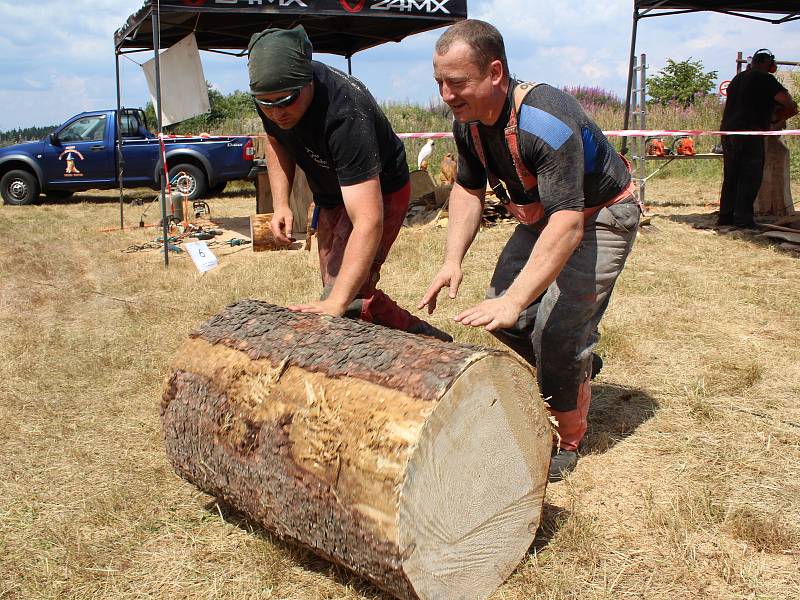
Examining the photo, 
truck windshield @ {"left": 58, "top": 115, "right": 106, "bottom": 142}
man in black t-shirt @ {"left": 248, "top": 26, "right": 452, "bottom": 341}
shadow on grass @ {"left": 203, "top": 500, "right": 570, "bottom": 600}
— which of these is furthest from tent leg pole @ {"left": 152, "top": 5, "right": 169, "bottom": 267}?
truck windshield @ {"left": 58, "top": 115, "right": 106, "bottom": 142}

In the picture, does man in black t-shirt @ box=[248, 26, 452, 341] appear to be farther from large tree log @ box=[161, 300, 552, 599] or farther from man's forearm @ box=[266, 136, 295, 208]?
large tree log @ box=[161, 300, 552, 599]

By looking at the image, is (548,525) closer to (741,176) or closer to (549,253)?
(549,253)

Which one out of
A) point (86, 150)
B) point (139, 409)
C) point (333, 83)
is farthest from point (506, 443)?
point (86, 150)

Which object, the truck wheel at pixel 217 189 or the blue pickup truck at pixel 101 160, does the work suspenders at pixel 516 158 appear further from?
the truck wheel at pixel 217 189

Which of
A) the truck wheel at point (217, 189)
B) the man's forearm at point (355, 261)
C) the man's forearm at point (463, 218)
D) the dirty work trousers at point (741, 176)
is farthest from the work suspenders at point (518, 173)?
the truck wheel at point (217, 189)

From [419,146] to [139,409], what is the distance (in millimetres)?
14653

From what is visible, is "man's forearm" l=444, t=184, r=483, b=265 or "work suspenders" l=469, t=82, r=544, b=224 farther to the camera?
"man's forearm" l=444, t=184, r=483, b=265

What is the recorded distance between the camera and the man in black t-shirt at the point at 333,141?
2932mm

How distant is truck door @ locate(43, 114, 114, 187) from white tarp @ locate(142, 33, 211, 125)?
538cm

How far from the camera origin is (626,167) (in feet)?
10.6

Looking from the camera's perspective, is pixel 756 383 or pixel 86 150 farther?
pixel 86 150

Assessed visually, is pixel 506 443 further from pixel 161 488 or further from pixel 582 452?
pixel 161 488

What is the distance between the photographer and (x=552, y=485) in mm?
3289

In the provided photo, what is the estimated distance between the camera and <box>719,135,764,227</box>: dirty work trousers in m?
9.27
